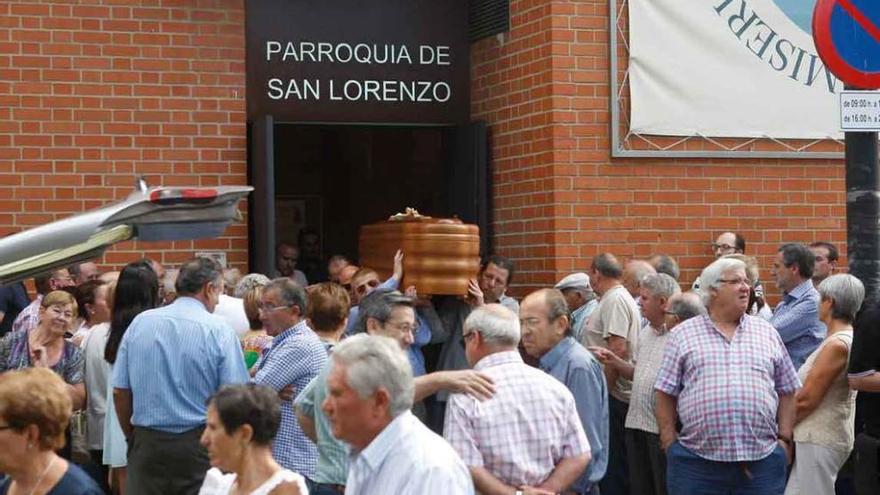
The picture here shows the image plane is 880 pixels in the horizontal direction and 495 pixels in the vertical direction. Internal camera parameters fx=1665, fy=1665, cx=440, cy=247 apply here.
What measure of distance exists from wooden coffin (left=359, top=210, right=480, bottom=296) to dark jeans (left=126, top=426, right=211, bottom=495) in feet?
9.23

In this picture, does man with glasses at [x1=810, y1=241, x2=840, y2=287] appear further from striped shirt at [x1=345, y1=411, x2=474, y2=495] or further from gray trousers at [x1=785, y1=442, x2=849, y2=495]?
striped shirt at [x1=345, y1=411, x2=474, y2=495]

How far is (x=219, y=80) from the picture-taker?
1251 cm

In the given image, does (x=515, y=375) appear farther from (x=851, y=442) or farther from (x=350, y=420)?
(x=851, y=442)

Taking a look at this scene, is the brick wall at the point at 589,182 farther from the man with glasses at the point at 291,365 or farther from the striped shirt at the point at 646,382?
the man with glasses at the point at 291,365

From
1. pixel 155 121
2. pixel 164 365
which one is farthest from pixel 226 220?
pixel 155 121

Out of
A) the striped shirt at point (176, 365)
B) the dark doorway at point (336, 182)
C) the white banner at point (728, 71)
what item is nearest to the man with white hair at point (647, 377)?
the striped shirt at point (176, 365)

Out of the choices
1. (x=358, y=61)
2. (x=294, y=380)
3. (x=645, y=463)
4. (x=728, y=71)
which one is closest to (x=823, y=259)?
(x=728, y=71)

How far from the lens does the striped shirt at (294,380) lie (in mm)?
8242

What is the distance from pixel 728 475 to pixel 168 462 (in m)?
2.87

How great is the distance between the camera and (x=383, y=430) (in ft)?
16.7

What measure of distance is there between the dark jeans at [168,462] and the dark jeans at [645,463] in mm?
2784

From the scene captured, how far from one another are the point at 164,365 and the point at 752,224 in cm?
579

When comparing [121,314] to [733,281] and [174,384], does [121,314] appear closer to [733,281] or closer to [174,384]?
[174,384]

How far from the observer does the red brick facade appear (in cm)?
1206
